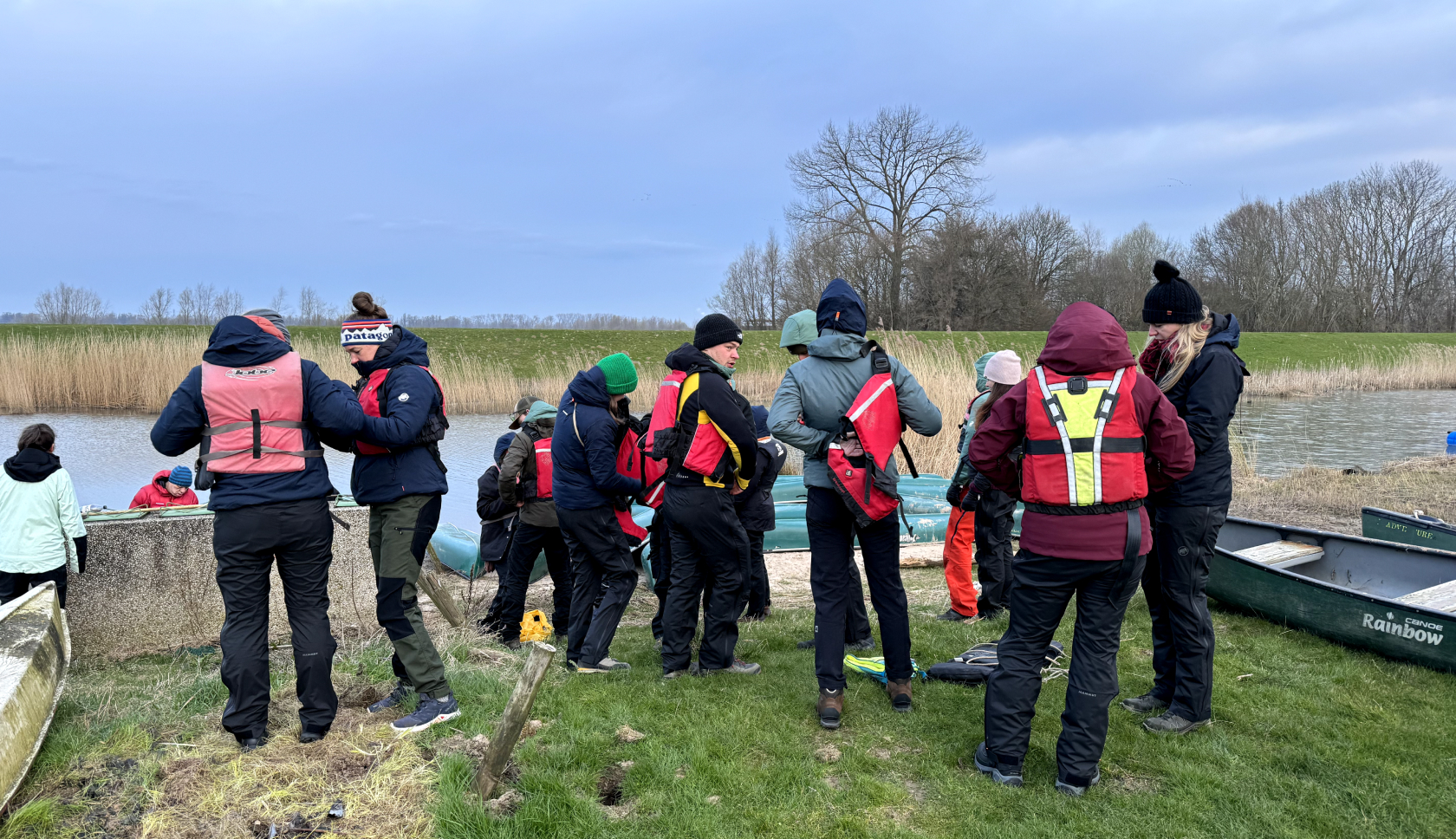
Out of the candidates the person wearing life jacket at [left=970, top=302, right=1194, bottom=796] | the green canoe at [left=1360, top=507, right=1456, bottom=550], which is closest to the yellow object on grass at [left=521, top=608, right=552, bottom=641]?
the person wearing life jacket at [left=970, top=302, right=1194, bottom=796]

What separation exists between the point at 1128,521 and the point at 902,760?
1400mm

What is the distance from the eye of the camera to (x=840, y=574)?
4.27 m

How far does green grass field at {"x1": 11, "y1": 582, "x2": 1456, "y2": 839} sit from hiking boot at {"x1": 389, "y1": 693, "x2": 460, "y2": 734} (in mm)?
67

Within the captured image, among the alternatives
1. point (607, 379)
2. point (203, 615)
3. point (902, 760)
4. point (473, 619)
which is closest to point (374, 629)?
point (473, 619)

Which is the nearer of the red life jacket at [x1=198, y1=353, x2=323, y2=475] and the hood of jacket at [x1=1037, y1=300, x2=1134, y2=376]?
the hood of jacket at [x1=1037, y1=300, x2=1134, y2=376]

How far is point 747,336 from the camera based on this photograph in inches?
1139

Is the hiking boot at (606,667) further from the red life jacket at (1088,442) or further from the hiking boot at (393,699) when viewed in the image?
the red life jacket at (1088,442)

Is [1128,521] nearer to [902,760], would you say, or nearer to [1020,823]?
[1020,823]

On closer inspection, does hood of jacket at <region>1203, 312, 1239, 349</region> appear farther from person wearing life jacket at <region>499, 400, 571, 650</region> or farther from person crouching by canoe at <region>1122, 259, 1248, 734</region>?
person wearing life jacket at <region>499, 400, 571, 650</region>

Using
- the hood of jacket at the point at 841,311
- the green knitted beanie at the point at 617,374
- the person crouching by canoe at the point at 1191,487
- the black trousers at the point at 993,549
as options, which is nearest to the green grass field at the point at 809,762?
the person crouching by canoe at the point at 1191,487

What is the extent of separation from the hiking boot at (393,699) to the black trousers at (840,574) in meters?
2.05

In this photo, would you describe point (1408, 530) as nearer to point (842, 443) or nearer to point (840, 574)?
point (840, 574)

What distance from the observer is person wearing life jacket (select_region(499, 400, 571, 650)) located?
5.90 metres

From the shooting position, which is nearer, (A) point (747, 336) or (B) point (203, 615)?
(B) point (203, 615)
